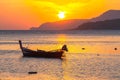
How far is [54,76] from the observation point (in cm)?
3822

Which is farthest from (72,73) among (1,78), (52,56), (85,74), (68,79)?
(52,56)

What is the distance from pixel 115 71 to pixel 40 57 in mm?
20441

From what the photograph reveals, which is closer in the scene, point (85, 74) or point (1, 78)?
point (1, 78)

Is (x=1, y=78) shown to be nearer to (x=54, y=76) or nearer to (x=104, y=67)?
(x=54, y=76)

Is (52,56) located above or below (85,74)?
above

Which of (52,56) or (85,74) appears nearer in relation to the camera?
(85,74)

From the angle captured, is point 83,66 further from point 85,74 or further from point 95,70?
point 85,74

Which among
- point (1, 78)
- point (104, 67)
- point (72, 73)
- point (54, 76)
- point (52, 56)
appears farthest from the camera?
point (52, 56)

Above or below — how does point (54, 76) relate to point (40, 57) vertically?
below

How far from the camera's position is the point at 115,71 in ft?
137

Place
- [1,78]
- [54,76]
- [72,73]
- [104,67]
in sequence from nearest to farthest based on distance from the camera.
Answer: [1,78] → [54,76] → [72,73] → [104,67]

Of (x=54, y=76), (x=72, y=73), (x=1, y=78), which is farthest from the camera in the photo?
(x=72, y=73)

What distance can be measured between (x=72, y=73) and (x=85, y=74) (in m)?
1.84

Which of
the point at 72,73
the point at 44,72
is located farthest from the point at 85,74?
the point at 44,72
